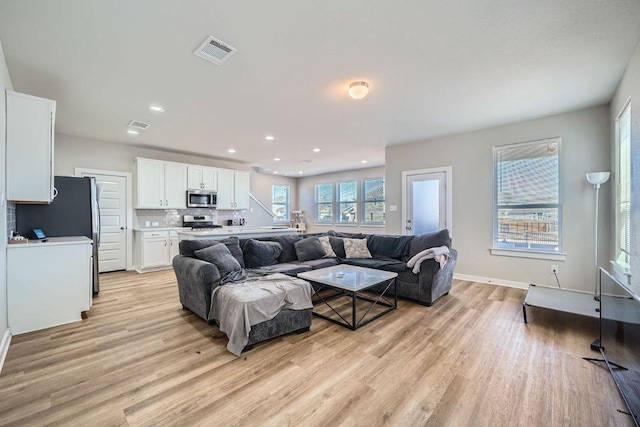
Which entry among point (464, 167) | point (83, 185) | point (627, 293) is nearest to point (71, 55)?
point (83, 185)

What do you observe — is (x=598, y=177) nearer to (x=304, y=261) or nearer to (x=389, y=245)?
(x=389, y=245)

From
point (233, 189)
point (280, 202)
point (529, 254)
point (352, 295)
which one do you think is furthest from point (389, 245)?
point (280, 202)

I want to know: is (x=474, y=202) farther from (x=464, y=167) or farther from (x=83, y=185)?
(x=83, y=185)

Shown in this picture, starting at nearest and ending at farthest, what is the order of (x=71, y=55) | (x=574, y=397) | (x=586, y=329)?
(x=574, y=397), (x=71, y=55), (x=586, y=329)

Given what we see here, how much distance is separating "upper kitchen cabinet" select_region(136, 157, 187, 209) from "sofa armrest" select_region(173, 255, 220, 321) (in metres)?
3.20

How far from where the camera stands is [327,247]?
A: 186 inches

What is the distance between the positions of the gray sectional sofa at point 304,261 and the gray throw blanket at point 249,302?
4.4 inches

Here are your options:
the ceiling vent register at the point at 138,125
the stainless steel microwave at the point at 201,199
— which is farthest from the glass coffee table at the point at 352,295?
the stainless steel microwave at the point at 201,199

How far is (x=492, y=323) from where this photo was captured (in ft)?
9.93

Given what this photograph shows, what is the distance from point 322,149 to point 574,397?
5337 mm

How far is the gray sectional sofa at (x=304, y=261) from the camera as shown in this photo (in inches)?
117

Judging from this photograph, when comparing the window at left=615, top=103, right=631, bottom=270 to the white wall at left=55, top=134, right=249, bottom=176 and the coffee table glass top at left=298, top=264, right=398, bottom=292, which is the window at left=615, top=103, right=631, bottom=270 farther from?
the white wall at left=55, top=134, right=249, bottom=176

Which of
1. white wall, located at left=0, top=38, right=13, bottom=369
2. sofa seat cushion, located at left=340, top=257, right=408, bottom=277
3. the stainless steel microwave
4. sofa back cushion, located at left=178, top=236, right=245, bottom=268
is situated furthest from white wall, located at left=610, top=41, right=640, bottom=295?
the stainless steel microwave

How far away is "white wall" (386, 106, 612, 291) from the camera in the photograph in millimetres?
3879
